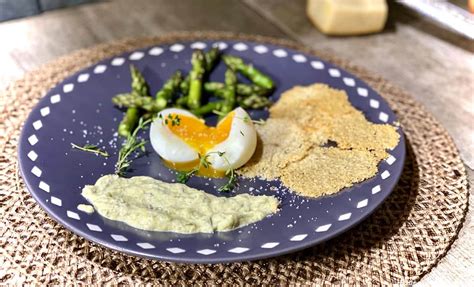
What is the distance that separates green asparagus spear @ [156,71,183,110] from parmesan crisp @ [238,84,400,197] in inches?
16.2

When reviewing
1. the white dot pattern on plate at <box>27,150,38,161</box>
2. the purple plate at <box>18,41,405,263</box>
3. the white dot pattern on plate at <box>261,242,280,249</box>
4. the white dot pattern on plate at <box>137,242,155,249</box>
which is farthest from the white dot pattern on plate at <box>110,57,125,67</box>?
the white dot pattern on plate at <box>261,242,280,249</box>

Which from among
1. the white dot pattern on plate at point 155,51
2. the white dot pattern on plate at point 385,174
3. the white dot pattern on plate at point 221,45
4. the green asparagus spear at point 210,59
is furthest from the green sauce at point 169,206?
the white dot pattern on plate at point 221,45

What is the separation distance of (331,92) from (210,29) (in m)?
1.02

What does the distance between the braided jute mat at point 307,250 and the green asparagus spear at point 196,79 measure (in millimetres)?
729

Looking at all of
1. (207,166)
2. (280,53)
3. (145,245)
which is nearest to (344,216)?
(207,166)

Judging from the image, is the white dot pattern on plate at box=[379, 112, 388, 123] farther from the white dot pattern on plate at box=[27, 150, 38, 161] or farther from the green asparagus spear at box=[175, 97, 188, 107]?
the white dot pattern on plate at box=[27, 150, 38, 161]

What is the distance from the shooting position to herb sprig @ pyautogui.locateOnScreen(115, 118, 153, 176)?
2.09 metres

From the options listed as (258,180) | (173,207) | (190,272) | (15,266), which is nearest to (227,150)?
(258,180)

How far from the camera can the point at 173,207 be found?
74.1 inches

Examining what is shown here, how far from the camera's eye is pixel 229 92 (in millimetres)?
2504

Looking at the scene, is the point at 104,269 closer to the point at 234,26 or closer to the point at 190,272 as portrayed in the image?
the point at 190,272

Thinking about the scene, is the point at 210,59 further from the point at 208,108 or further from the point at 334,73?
the point at 334,73

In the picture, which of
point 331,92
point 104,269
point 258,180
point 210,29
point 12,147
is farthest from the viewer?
point 210,29

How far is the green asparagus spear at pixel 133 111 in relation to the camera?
7.53ft
